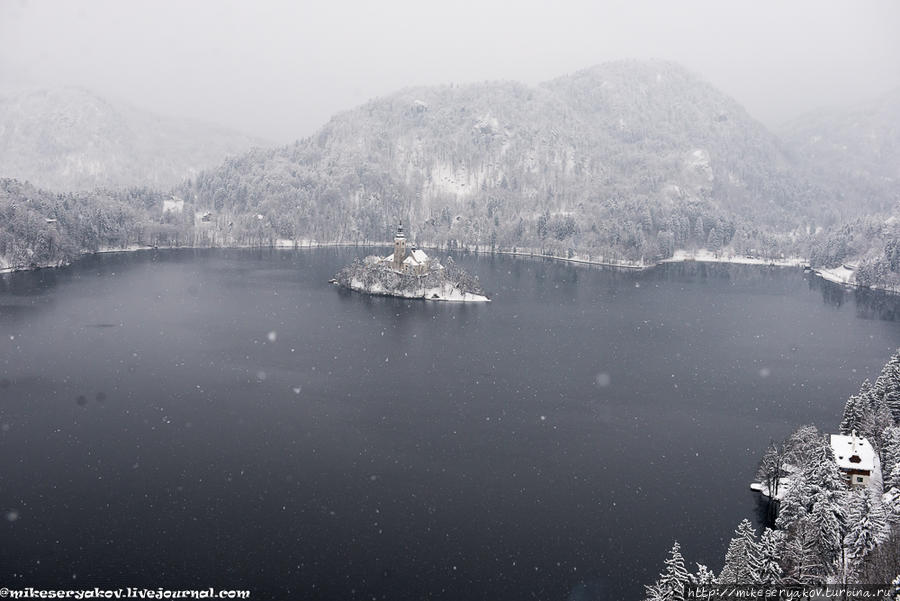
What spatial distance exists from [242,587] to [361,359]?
5084cm

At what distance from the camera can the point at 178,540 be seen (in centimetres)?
4209

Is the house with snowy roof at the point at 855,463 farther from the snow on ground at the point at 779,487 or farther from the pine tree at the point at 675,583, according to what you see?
the pine tree at the point at 675,583

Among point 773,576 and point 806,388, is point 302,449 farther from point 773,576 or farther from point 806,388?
point 806,388

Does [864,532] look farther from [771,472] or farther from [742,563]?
[771,472]

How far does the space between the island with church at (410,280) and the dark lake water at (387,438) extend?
1448 centimetres

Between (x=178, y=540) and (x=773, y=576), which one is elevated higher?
(x=773, y=576)

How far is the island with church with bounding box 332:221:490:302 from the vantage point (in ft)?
456

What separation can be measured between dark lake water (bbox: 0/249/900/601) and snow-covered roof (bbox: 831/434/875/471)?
709 cm

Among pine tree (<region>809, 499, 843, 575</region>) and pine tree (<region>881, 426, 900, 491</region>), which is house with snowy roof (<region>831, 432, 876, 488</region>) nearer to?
pine tree (<region>881, 426, 900, 491</region>)

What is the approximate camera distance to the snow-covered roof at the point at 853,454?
46.6 m

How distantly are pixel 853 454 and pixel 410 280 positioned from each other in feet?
337

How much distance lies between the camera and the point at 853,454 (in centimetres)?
4684

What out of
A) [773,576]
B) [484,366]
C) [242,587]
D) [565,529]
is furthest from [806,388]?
[242,587]

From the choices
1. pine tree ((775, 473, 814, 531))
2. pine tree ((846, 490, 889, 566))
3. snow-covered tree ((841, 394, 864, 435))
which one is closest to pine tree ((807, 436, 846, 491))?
pine tree ((775, 473, 814, 531))
